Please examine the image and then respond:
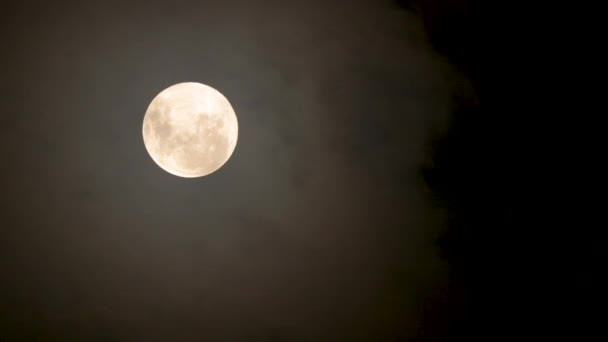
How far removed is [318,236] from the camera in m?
3.14

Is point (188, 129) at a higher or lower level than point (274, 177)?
lower

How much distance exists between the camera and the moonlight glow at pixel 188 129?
2496 millimetres

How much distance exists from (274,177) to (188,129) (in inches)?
26.9

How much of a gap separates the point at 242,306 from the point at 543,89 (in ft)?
7.15

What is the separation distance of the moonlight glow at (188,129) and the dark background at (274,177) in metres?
0.33

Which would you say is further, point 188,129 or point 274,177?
point 274,177

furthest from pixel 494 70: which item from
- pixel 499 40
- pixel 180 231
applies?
pixel 180 231

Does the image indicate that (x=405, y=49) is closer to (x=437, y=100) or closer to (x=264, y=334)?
(x=437, y=100)

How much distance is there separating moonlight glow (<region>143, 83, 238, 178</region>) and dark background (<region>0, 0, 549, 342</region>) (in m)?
0.33

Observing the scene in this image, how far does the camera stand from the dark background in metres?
2.86

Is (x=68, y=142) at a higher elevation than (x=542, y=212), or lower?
higher

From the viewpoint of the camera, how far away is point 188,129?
249cm

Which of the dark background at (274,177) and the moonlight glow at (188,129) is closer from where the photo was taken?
the moonlight glow at (188,129)

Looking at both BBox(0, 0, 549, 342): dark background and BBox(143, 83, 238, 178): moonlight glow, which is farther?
BBox(0, 0, 549, 342): dark background
